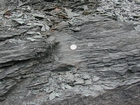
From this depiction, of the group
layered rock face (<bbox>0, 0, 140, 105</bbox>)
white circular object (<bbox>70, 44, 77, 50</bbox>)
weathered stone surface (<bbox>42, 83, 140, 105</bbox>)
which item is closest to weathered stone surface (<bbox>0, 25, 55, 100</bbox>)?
layered rock face (<bbox>0, 0, 140, 105</bbox>)

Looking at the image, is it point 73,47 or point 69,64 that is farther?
point 73,47

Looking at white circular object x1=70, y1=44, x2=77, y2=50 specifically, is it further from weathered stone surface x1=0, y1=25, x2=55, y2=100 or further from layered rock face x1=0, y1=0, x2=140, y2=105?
weathered stone surface x1=0, y1=25, x2=55, y2=100

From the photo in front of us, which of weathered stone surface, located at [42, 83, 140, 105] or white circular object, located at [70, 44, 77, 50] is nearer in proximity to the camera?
weathered stone surface, located at [42, 83, 140, 105]

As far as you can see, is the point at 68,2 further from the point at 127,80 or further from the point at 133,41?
the point at 127,80

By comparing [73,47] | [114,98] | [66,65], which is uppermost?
[73,47]

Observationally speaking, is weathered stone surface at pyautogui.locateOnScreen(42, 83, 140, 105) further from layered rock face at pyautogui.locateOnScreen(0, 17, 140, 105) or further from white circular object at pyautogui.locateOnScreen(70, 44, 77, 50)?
white circular object at pyautogui.locateOnScreen(70, 44, 77, 50)

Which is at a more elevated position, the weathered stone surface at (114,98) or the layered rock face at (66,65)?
the layered rock face at (66,65)

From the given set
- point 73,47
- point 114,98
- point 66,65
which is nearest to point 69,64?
point 66,65

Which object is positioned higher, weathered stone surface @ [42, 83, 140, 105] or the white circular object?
the white circular object

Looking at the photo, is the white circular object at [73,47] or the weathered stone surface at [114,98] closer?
the weathered stone surface at [114,98]

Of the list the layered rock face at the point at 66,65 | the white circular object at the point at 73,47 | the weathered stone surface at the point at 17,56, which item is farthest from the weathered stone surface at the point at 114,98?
the white circular object at the point at 73,47

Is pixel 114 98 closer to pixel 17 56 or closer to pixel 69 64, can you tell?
→ pixel 69 64

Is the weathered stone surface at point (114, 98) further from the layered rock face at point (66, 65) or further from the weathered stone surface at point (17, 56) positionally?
the weathered stone surface at point (17, 56)

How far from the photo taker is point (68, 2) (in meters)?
8.48
